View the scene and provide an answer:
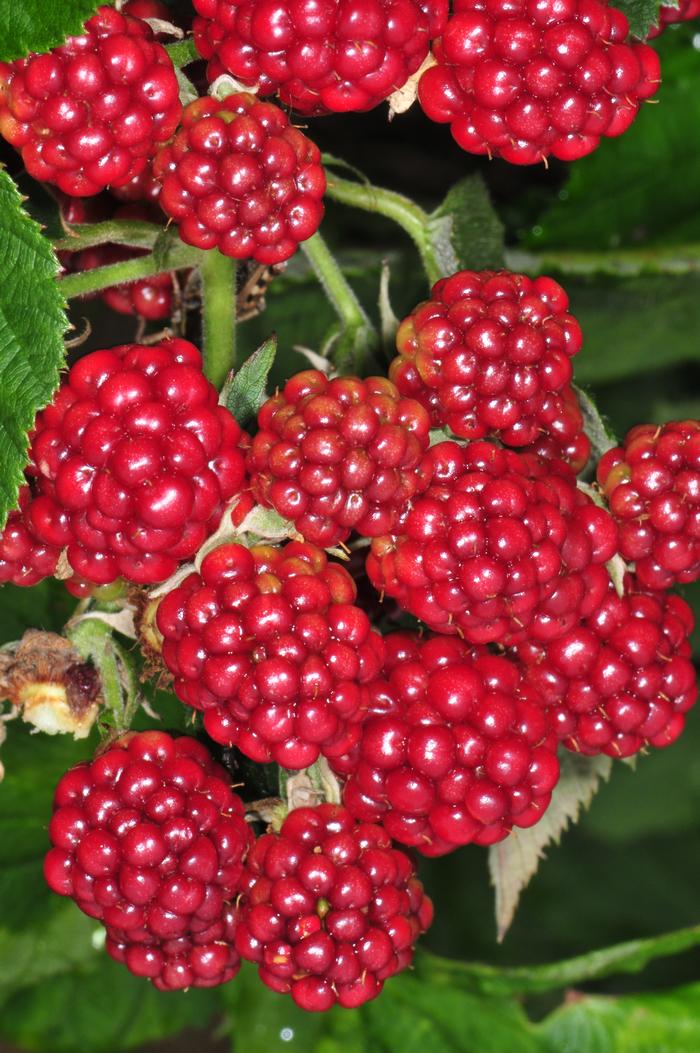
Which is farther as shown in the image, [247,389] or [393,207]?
[393,207]

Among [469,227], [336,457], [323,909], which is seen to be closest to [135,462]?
[336,457]

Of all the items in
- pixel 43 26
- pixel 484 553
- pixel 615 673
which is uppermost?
pixel 43 26

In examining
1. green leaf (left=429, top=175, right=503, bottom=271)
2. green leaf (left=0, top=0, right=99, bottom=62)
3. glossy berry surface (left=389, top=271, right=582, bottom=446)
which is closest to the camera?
green leaf (left=0, top=0, right=99, bottom=62)

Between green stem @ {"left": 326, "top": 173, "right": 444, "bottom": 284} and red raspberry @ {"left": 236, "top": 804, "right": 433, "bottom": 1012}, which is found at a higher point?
green stem @ {"left": 326, "top": 173, "right": 444, "bottom": 284}

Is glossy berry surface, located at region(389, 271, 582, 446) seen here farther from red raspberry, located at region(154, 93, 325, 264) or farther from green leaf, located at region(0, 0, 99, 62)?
green leaf, located at region(0, 0, 99, 62)

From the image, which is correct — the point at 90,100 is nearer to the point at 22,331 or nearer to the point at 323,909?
the point at 22,331

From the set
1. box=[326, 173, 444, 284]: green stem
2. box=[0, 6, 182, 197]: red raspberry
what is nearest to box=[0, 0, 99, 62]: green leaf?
box=[0, 6, 182, 197]: red raspberry

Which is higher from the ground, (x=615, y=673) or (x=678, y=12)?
(x=678, y=12)
